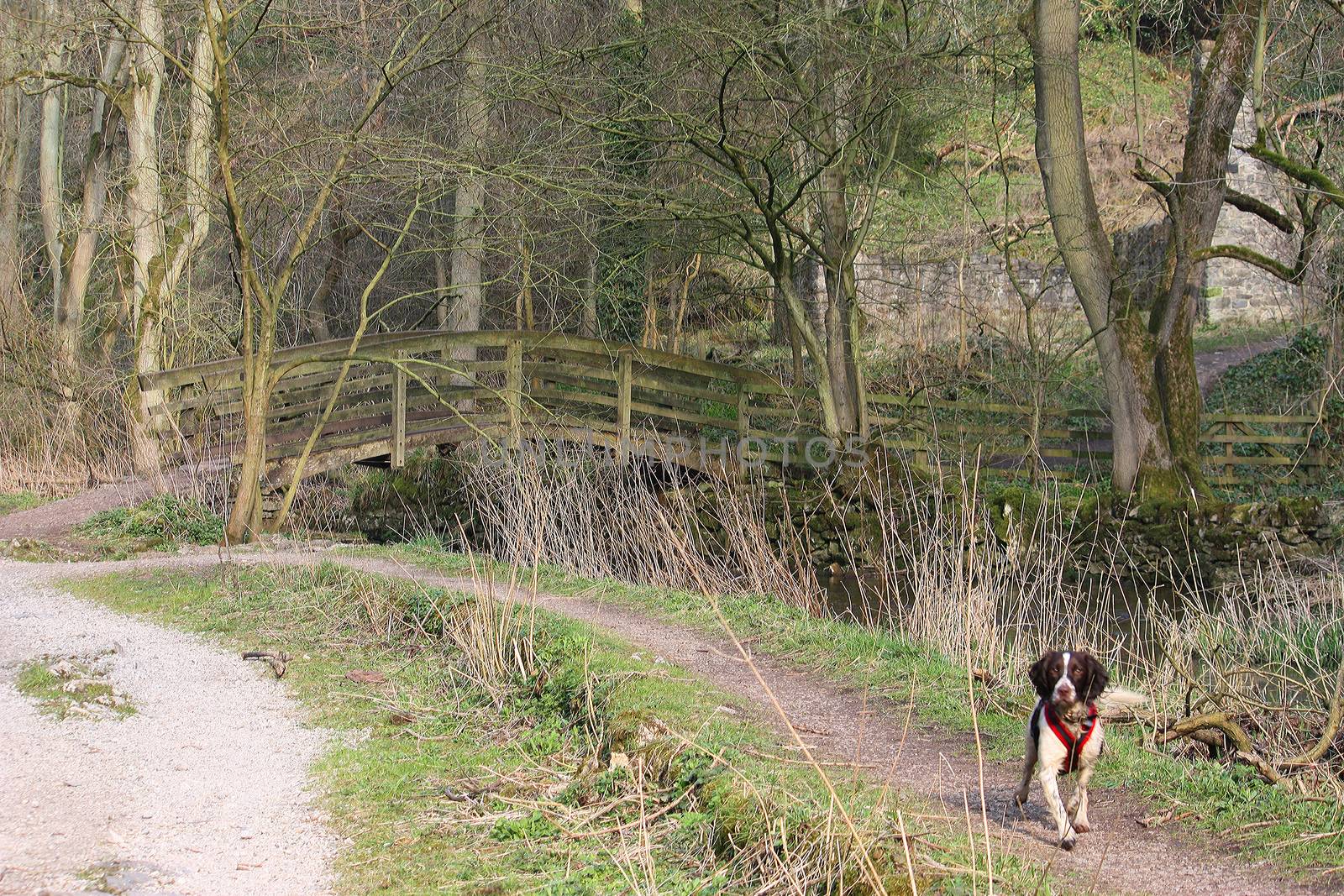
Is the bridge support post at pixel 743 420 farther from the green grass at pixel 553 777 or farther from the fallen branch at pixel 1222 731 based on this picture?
the fallen branch at pixel 1222 731

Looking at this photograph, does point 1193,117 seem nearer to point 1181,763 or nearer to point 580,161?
point 580,161

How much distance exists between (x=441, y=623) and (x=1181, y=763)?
4719mm

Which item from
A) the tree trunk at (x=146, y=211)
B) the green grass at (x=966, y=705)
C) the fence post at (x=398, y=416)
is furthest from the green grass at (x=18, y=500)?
the green grass at (x=966, y=705)

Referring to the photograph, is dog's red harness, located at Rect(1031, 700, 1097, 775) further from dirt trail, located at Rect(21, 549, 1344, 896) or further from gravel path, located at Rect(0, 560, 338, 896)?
gravel path, located at Rect(0, 560, 338, 896)

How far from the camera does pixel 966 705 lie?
692cm

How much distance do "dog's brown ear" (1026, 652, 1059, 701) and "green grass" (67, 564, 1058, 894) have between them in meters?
0.61

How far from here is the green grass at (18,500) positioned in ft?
48.8

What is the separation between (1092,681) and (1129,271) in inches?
510

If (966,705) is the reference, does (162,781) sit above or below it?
below

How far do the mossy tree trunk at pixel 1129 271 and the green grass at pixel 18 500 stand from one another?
12317 mm

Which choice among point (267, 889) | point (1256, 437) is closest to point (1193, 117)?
point (1256, 437)

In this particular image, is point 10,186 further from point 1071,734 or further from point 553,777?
point 1071,734

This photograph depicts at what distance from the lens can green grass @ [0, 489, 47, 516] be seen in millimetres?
14880

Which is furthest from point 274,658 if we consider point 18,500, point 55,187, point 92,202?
point 55,187
